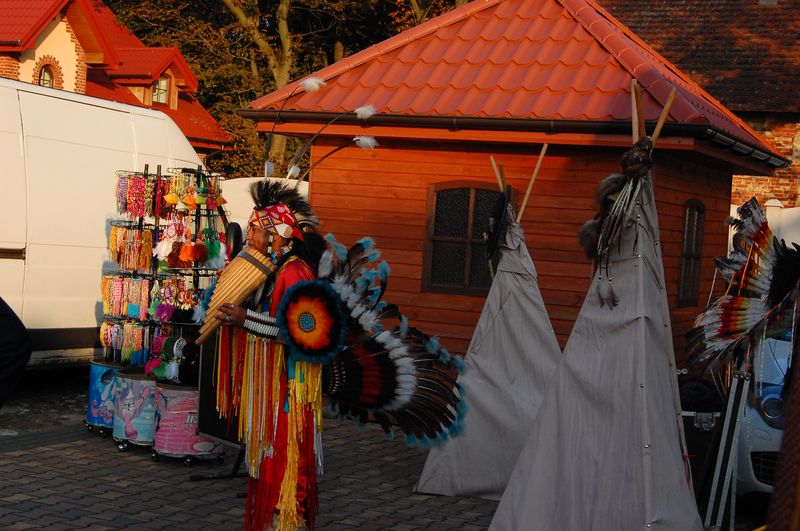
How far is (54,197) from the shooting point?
34.6ft

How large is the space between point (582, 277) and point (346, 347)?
449cm

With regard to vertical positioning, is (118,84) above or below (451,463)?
above

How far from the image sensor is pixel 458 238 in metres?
10.6

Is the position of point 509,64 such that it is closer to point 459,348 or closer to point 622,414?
point 459,348

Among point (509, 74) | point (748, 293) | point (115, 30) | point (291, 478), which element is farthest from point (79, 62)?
point (748, 293)

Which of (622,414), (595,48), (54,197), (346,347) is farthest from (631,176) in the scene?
(54,197)

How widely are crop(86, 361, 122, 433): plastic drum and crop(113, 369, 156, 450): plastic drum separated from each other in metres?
0.33

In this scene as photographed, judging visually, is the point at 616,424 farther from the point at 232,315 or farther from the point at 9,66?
the point at 9,66

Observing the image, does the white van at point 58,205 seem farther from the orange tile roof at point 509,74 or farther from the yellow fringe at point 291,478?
the yellow fringe at point 291,478

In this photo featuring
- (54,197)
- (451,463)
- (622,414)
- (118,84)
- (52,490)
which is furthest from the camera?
(118,84)

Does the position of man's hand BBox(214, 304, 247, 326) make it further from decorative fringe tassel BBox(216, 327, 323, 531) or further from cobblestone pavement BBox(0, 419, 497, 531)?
cobblestone pavement BBox(0, 419, 497, 531)

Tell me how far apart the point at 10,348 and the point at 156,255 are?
4.82 meters

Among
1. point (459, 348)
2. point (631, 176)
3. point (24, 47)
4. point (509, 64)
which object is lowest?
point (459, 348)

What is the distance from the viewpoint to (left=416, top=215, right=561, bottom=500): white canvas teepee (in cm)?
795
